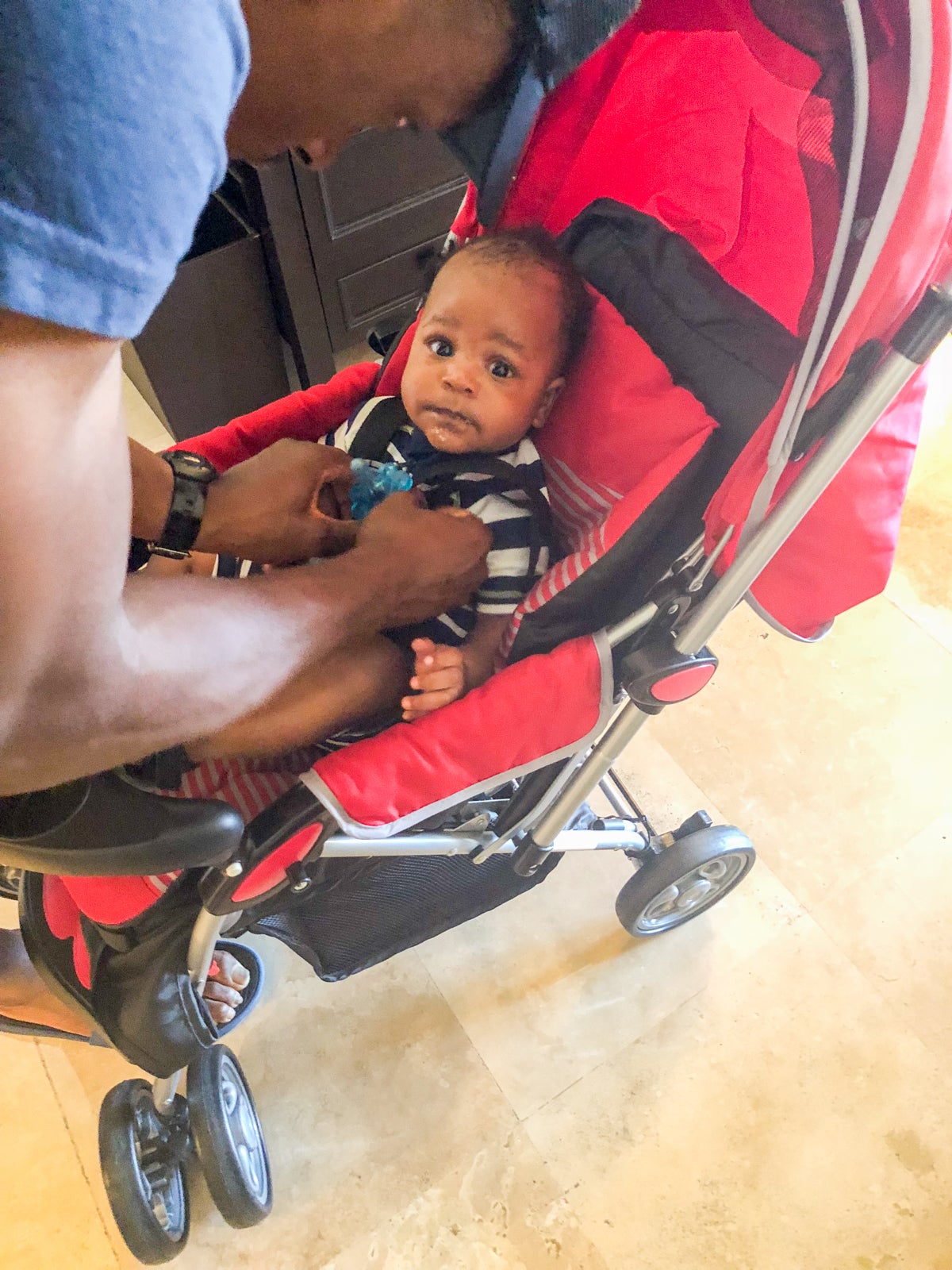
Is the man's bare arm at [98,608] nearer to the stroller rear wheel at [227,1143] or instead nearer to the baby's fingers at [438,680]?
the baby's fingers at [438,680]

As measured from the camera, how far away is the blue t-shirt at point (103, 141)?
0.29 m

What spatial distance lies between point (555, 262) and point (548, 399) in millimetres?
139

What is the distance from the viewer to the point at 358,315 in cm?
172

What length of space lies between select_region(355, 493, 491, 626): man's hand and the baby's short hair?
0.71 feet

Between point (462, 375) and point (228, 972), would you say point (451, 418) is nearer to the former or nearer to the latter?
point (462, 375)

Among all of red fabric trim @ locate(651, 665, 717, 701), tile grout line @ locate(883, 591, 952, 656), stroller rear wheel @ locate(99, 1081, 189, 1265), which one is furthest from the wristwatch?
tile grout line @ locate(883, 591, 952, 656)

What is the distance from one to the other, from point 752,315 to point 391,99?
0.34 metres

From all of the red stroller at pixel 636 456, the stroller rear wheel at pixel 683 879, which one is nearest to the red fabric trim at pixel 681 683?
the red stroller at pixel 636 456

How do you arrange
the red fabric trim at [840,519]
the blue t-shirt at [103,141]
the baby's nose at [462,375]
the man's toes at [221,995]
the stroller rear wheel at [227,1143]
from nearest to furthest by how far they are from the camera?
1. the blue t-shirt at [103,141]
2. the red fabric trim at [840,519]
3. the baby's nose at [462,375]
4. the stroller rear wheel at [227,1143]
5. the man's toes at [221,995]

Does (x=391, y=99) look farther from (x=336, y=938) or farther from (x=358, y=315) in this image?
(x=358, y=315)

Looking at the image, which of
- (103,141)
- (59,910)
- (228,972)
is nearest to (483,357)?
(103,141)

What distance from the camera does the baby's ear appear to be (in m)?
0.92

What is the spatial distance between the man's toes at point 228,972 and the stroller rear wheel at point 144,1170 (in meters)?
0.15

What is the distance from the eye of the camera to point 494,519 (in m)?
0.91
